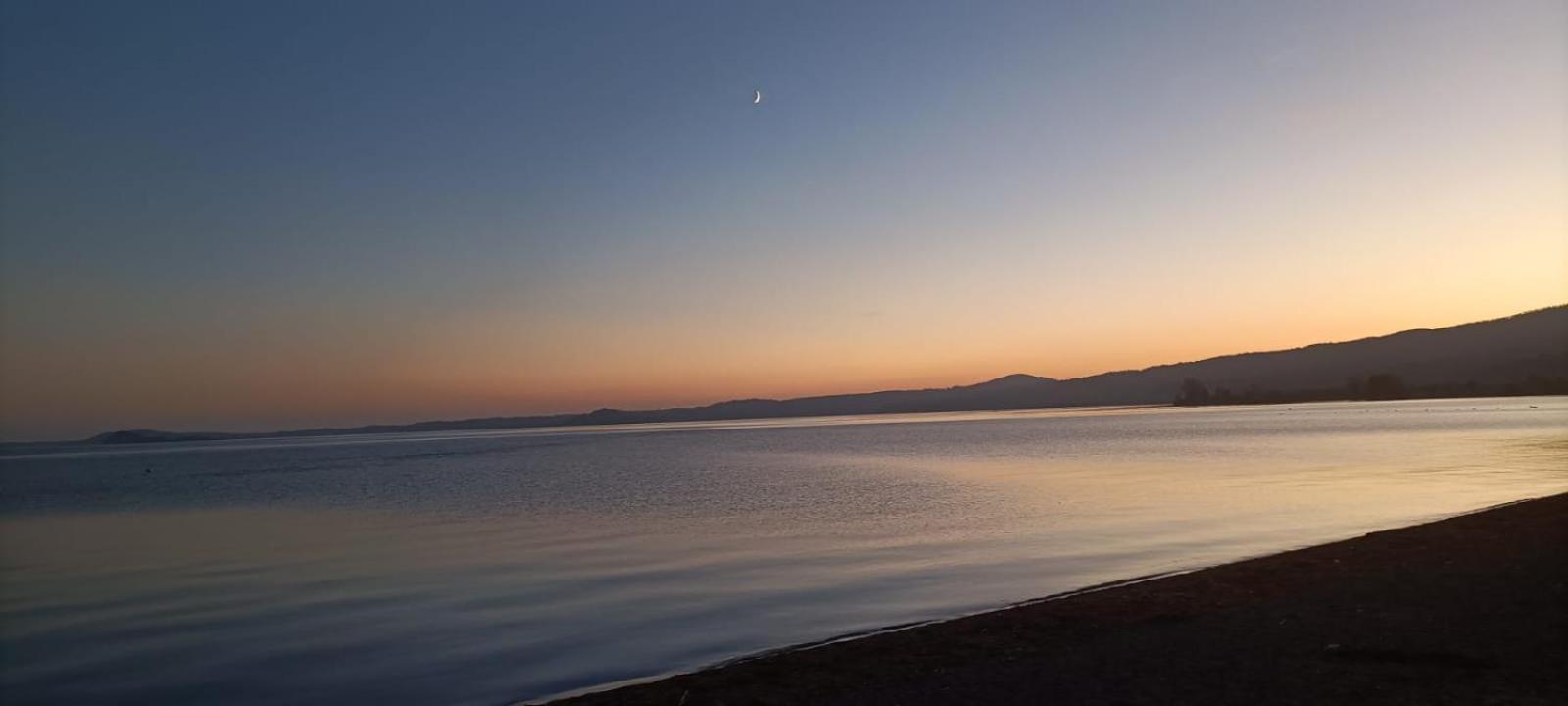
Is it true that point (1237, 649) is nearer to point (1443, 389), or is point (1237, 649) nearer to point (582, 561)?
point (582, 561)

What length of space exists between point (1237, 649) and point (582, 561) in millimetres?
13123

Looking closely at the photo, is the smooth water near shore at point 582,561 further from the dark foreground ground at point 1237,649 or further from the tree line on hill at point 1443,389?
the tree line on hill at point 1443,389

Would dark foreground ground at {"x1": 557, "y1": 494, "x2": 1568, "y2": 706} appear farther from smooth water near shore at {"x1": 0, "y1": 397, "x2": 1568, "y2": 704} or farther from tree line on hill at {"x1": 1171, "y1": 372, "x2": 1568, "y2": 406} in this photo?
tree line on hill at {"x1": 1171, "y1": 372, "x2": 1568, "y2": 406}

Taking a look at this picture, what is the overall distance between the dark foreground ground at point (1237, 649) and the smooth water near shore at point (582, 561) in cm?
179

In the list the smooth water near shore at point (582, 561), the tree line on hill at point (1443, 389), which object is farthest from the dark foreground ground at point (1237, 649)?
the tree line on hill at point (1443, 389)

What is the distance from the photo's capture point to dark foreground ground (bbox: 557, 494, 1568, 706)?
25.6 feet

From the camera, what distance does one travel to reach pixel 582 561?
63.0ft

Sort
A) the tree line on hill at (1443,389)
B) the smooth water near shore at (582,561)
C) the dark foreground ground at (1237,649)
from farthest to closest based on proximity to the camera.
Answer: the tree line on hill at (1443,389), the smooth water near shore at (582,561), the dark foreground ground at (1237,649)

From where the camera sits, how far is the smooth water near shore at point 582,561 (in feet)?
38.0

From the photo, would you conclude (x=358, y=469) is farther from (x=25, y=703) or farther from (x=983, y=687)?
(x=983, y=687)

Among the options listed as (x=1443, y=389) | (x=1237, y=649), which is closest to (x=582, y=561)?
(x=1237, y=649)

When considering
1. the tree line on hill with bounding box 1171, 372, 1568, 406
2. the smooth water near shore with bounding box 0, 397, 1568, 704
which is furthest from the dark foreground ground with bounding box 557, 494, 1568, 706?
the tree line on hill with bounding box 1171, 372, 1568, 406

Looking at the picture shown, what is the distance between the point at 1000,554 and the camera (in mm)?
17641

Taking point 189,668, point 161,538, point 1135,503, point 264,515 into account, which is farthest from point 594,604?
point 264,515
